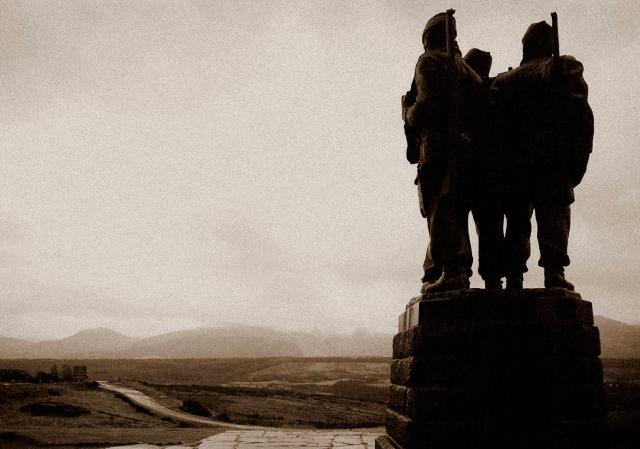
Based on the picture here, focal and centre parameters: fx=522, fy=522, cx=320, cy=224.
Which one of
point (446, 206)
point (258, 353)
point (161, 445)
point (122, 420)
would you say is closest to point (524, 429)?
point (446, 206)

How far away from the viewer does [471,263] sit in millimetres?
4559

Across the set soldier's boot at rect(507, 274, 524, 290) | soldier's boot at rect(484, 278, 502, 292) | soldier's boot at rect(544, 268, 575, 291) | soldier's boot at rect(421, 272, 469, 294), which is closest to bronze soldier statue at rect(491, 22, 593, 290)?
soldier's boot at rect(544, 268, 575, 291)

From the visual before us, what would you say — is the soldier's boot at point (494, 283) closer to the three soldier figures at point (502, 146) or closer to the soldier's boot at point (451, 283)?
the three soldier figures at point (502, 146)

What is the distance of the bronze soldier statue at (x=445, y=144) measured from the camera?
4.41 metres

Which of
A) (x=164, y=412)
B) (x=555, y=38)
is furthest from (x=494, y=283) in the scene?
(x=164, y=412)

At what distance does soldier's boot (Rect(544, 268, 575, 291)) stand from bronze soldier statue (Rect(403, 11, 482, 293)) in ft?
2.13

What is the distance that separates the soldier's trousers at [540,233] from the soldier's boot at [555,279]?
0.09 feet

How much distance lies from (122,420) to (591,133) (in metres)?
12.0

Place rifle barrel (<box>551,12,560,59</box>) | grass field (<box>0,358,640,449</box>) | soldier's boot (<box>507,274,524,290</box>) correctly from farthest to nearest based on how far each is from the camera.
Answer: grass field (<box>0,358,640,449</box>) < soldier's boot (<box>507,274,524,290</box>) < rifle barrel (<box>551,12,560,59</box>)

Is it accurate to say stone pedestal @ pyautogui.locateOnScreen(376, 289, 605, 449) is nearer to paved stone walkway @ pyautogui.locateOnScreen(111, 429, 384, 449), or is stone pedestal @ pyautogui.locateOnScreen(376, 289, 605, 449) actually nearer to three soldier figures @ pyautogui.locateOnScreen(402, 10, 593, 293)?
three soldier figures @ pyautogui.locateOnScreen(402, 10, 593, 293)

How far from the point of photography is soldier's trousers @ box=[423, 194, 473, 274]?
14.6ft

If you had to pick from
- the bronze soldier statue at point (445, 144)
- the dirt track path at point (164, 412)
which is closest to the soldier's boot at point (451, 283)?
the bronze soldier statue at point (445, 144)

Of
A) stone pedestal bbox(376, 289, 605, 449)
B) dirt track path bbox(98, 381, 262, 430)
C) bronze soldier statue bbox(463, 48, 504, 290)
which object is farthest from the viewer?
dirt track path bbox(98, 381, 262, 430)

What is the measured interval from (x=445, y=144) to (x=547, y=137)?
844 millimetres
